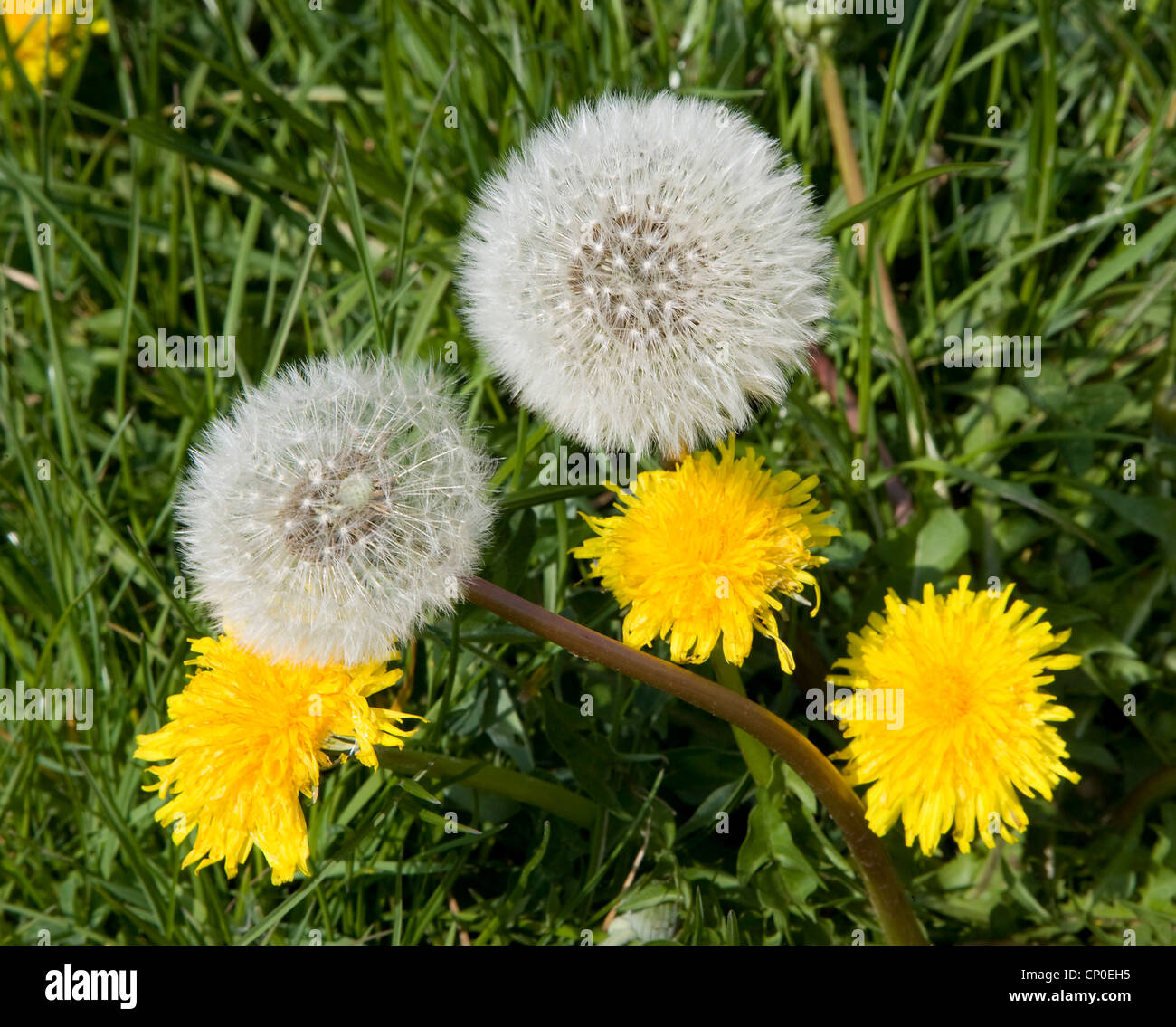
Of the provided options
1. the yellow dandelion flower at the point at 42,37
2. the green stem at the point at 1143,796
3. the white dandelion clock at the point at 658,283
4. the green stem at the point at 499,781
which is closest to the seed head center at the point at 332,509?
the white dandelion clock at the point at 658,283

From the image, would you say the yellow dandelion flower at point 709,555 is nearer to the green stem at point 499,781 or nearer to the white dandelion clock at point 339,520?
the white dandelion clock at point 339,520

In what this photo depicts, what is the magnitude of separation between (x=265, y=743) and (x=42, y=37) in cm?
271

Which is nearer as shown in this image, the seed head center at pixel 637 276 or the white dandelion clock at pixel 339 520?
the white dandelion clock at pixel 339 520

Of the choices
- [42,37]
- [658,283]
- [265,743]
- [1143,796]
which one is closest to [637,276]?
[658,283]

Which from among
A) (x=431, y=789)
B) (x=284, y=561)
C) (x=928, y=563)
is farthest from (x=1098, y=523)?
(x=284, y=561)

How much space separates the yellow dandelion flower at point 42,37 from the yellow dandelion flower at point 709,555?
245cm

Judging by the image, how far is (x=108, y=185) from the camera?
10.3 feet

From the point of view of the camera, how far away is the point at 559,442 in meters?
2.28

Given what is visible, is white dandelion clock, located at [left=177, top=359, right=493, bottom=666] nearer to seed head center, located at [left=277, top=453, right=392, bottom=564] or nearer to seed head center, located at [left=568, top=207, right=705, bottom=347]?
seed head center, located at [left=277, top=453, right=392, bottom=564]

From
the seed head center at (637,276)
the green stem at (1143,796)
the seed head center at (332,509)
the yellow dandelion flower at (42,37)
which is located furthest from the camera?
the yellow dandelion flower at (42,37)

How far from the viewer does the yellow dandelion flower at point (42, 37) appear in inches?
122

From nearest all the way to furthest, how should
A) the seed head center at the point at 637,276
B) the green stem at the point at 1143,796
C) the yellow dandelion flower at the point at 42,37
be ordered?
1. the seed head center at the point at 637,276
2. the green stem at the point at 1143,796
3. the yellow dandelion flower at the point at 42,37

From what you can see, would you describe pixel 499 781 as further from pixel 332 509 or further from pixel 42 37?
pixel 42 37
